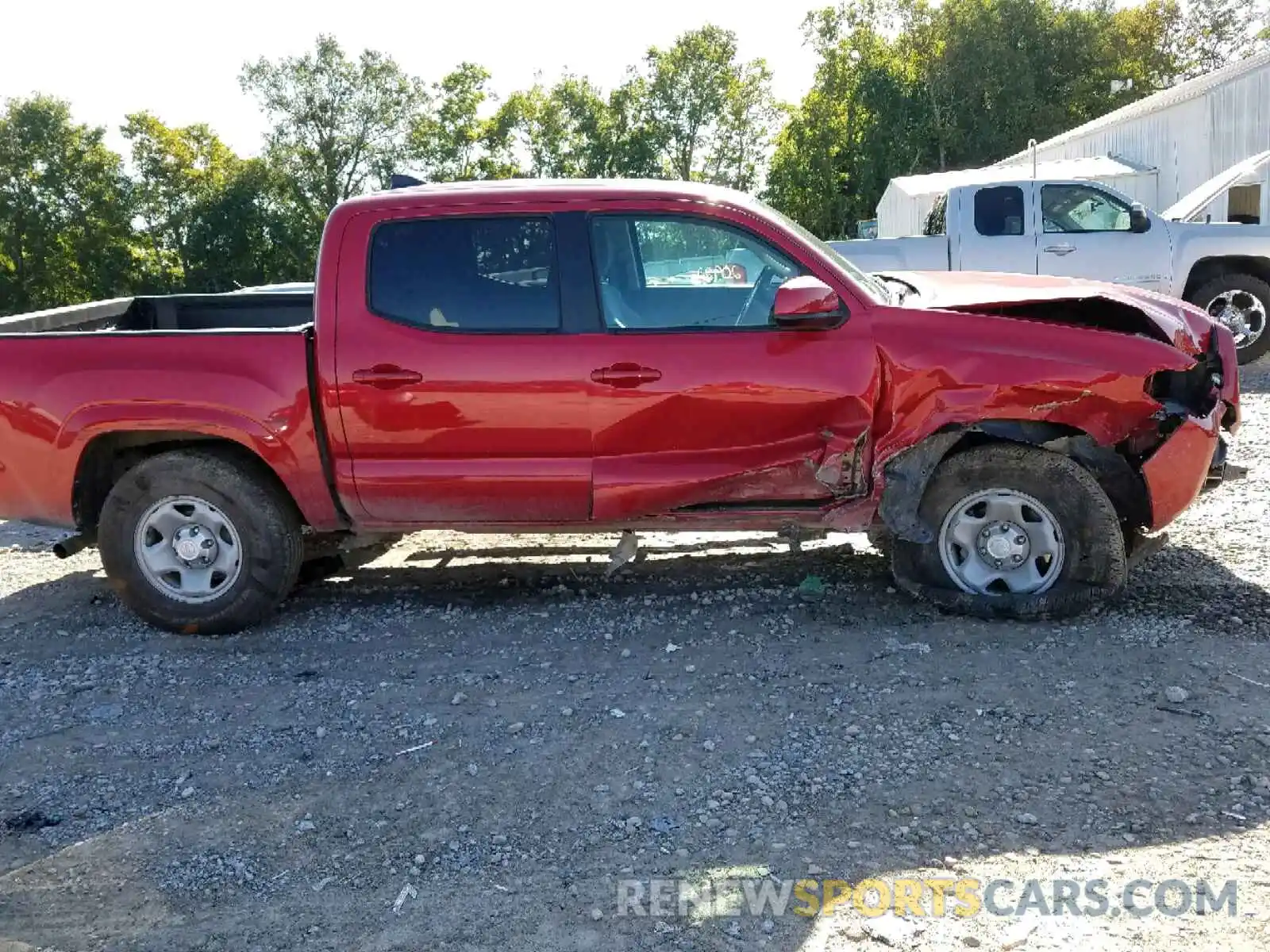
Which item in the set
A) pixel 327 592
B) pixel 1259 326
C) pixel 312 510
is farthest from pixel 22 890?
pixel 1259 326

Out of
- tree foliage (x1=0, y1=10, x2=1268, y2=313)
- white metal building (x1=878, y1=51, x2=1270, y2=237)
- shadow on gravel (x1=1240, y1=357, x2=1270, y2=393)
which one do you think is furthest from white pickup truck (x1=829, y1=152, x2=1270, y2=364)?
tree foliage (x1=0, y1=10, x2=1268, y2=313)

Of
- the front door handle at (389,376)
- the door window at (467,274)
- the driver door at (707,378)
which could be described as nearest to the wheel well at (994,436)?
the driver door at (707,378)

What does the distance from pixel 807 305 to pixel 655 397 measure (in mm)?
761

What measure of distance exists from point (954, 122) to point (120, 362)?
163 feet

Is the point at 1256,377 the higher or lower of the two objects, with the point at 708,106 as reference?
lower

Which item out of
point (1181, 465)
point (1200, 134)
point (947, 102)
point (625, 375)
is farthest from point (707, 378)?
point (947, 102)

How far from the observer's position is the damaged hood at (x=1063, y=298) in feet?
16.9

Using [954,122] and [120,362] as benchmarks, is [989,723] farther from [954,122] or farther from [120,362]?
[954,122]

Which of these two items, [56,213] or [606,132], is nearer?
[56,213]

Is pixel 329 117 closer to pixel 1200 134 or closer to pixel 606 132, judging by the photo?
pixel 606 132

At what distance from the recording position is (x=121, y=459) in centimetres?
579

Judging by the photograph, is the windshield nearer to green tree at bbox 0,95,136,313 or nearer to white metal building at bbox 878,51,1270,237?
white metal building at bbox 878,51,1270,237

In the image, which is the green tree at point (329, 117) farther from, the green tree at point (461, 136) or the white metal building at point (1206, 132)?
the white metal building at point (1206, 132)

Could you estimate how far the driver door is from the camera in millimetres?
5109
